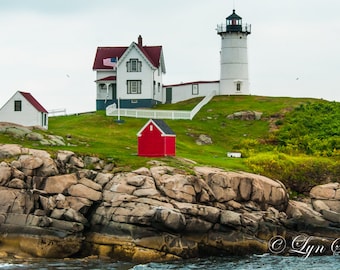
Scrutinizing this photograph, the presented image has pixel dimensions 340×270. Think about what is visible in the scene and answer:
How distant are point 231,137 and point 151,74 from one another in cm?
1581

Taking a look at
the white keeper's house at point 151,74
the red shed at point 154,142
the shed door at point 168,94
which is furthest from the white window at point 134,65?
the red shed at point 154,142

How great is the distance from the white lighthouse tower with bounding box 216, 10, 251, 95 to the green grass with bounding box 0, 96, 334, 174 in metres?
1.68

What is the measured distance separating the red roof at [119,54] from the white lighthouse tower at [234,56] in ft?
22.5

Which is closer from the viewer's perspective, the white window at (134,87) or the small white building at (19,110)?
the small white building at (19,110)

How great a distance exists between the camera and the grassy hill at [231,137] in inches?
2202

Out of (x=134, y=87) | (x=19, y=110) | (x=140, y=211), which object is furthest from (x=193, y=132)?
(x=140, y=211)

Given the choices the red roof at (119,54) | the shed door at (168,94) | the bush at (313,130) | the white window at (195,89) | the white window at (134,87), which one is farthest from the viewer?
the shed door at (168,94)

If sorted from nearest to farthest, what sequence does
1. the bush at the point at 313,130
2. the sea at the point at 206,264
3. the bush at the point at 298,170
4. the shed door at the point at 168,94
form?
the sea at the point at 206,264
the bush at the point at 298,170
the bush at the point at 313,130
the shed door at the point at 168,94

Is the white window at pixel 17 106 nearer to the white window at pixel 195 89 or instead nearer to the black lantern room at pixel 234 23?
the white window at pixel 195 89

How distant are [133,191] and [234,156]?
16.3 meters

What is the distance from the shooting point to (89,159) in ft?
171

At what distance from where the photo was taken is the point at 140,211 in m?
46.2

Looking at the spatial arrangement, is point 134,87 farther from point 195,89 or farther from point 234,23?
point 234,23

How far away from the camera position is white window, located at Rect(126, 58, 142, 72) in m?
83.4
